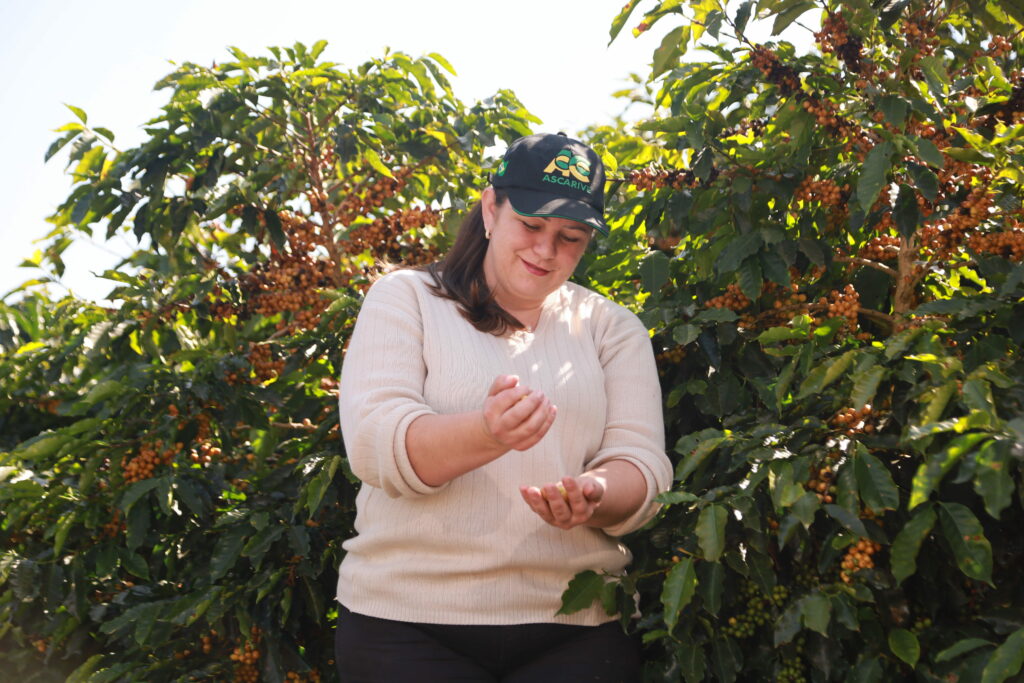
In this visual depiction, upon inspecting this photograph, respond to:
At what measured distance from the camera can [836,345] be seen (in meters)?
→ 2.24

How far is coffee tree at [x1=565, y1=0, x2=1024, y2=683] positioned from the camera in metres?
1.81

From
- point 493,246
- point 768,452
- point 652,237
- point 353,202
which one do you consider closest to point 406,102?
point 353,202

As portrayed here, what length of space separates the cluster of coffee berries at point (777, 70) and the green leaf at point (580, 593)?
1.44m

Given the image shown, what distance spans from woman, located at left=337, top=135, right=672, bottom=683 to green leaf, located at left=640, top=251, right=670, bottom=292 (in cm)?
54

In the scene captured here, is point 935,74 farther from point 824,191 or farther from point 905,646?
point 905,646

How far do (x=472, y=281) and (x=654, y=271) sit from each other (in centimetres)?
75

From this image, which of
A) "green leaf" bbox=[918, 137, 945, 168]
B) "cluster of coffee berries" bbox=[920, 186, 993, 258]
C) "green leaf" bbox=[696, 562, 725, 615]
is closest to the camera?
"green leaf" bbox=[696, 562, 725, 615]

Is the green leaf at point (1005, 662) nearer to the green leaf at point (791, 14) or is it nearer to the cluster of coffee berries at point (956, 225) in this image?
the cluster of coffee berries at point (956, 225)

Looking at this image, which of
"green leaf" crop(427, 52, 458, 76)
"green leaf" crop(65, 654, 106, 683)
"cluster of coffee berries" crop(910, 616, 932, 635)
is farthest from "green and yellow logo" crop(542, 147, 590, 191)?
"green leaf" crop(65, 654, 106, 683)

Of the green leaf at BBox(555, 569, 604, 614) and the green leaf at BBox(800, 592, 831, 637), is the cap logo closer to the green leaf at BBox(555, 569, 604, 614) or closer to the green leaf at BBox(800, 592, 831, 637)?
the green leaf at BBox(555, 569, 604, 614)

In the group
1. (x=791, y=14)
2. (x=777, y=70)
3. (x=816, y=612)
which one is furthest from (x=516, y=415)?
(x=791, y=14)

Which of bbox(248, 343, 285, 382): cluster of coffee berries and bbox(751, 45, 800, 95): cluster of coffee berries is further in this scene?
bbox(248, 343, 285, 382): cluster of coffee berries

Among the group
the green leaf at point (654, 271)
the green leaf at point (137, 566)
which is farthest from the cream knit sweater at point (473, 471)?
the green leaf at point (137, 566)

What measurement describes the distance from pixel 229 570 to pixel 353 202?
1.43 m
